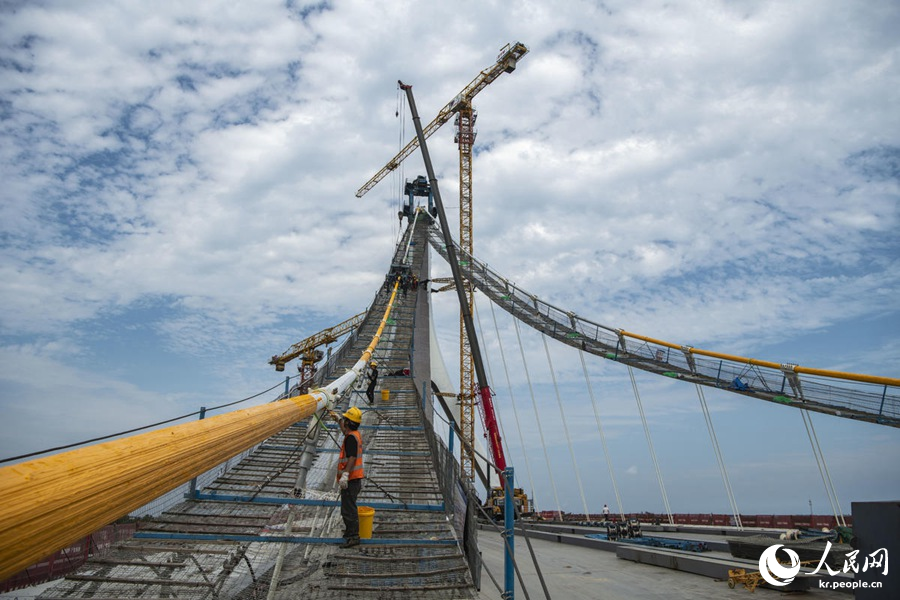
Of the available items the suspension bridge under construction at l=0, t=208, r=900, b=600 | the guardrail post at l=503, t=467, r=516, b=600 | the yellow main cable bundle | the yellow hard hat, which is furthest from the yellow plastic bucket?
the yellow main cable bundle

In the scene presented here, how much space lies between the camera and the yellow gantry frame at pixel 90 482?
5.50 feet

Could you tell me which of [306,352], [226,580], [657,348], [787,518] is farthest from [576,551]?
[306,352]

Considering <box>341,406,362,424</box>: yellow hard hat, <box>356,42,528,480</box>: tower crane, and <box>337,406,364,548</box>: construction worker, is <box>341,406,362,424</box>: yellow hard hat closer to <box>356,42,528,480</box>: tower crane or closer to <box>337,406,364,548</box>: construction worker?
<box>337,406,364,548</box>: construction worker

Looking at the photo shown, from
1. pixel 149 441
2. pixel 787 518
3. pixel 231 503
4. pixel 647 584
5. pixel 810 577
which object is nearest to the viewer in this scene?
pixel 149 441

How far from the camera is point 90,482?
2.05m

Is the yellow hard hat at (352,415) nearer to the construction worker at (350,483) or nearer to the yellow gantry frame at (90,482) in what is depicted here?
the construction worker at (350,483)

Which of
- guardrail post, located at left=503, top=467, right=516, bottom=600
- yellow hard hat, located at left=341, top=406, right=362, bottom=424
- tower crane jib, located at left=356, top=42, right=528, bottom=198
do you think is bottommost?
guardrail post, located at left=503, top=467, right=516, bottom=600

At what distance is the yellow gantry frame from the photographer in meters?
1.68

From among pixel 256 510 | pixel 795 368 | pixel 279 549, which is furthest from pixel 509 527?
pixel 795 368

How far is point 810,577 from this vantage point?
8000mm

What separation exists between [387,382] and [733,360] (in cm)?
1317

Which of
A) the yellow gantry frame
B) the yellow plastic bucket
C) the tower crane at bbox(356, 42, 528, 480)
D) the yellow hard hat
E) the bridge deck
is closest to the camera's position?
the yellow gantry frame

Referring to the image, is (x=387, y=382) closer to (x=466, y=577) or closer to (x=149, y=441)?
(x=466, y=577)

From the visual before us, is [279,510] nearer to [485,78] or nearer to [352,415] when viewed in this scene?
[352,415]
